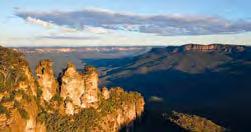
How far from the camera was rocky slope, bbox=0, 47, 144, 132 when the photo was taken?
473 feet

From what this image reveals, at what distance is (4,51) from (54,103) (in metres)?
24.1

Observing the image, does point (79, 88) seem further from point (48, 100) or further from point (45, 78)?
point (45, 78)

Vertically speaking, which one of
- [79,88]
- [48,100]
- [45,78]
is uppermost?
[45,78]

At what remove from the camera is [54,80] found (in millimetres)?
177875

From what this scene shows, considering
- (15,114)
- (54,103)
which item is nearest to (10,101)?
(15,114)

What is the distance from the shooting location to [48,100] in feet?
568

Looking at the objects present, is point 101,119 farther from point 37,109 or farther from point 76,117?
point 37,109

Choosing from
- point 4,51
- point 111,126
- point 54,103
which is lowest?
point 111,126

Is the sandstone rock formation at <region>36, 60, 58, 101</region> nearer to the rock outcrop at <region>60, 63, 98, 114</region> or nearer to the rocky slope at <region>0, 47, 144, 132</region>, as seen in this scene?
the rocky slope at <region>0, 47, 144, 132</region>

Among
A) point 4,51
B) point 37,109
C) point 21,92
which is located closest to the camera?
point 21,92

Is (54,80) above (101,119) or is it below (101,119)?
above

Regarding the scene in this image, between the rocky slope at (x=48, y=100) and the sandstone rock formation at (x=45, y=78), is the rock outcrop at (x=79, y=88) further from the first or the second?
the sandstone rock formation at (x=45, y=78)

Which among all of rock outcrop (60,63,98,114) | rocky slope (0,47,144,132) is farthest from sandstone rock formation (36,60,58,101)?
rock outcrop (60,63,98,114)

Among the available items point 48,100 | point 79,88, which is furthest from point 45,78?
point 79,88
